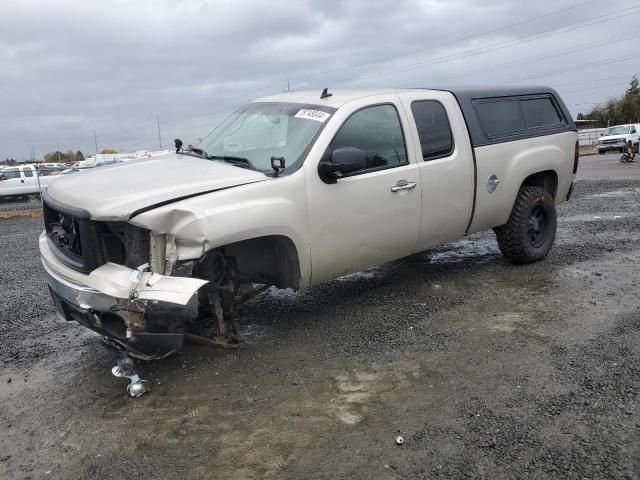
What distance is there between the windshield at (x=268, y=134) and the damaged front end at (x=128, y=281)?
3.27 feet

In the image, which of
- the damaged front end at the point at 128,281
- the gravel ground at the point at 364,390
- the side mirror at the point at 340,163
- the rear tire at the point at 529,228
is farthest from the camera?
the rear tire at the point at 529,228

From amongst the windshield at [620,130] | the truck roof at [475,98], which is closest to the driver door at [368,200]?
the truck roof at [475,98]

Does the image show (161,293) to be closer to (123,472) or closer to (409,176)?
(123,472)

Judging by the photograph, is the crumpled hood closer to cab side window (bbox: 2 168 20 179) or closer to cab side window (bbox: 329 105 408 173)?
cab side window (bbox: 329 105 408 173)

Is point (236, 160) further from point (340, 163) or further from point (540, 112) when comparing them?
point (540, 112)

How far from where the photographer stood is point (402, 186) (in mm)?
4754

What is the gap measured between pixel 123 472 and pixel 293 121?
292 cm

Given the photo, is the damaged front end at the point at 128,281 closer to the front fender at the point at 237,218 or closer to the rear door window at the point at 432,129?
the front fender at the point at 237,218

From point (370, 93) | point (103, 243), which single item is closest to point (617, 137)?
point (370, 93)

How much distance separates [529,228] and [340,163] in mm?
3110

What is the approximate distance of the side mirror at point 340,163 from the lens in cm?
414

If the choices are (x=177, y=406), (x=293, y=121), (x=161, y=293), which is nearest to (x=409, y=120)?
(x=293, y=121)

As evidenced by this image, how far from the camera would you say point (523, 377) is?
3.65m

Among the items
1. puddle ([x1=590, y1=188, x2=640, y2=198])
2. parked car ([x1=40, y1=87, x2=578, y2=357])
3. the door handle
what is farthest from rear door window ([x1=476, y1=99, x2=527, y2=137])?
puddle ([x1=590, y1=188, x2=640, y2=198])
